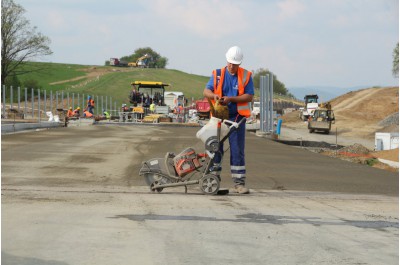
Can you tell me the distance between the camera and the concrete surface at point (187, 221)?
529 centimetres

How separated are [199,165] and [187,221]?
296cm

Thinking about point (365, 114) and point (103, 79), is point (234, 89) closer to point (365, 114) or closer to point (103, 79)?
point (365, 114)

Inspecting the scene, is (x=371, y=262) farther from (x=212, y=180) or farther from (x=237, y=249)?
(x=212, y=180)

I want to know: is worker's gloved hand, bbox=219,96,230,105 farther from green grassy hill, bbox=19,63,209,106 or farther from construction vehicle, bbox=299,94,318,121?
green grassy hill, bbox=19,63,209,106

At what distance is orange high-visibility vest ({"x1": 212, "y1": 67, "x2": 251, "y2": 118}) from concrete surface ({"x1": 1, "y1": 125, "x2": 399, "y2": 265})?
1.20m

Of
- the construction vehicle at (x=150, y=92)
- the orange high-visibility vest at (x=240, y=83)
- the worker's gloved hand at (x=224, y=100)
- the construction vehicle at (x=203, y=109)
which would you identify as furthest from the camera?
the construction vehicle at (x=150, y=92)

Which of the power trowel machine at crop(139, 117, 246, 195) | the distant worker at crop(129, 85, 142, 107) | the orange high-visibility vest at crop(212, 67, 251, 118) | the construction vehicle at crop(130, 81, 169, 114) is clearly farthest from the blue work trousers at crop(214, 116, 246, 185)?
the construction vehicle at crop(130, 81, 169, 114)

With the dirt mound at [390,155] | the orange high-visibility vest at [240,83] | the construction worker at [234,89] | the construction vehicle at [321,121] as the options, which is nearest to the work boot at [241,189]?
the construction worker at [234,89]

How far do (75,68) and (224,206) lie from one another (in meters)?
150

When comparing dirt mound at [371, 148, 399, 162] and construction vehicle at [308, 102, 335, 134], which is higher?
construction vehicle at [308, 102, 335, 134]

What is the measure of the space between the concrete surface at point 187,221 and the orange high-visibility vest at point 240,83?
1.20 metres

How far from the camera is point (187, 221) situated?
6.89 metres

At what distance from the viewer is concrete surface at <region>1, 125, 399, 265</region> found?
5.29 metres

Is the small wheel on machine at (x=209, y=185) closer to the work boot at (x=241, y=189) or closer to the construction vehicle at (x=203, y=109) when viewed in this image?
the work boot at (x=241, y=189)
